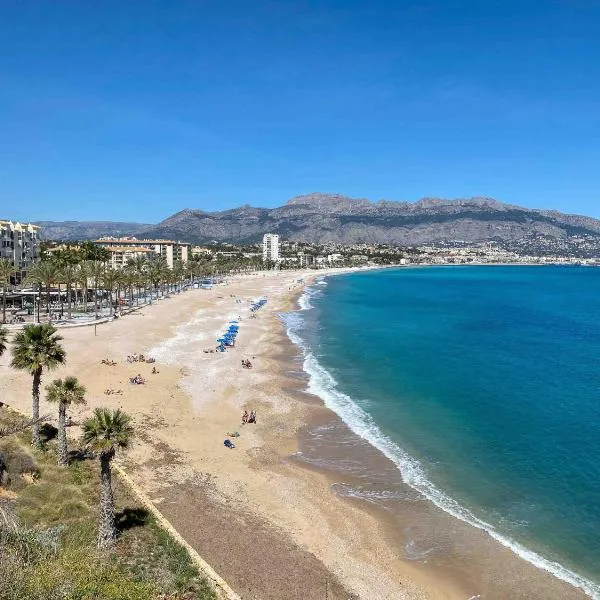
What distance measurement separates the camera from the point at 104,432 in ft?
60.5

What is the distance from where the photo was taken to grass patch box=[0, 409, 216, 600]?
11.3 metres

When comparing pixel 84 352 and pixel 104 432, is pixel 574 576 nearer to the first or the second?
pixel 104 432

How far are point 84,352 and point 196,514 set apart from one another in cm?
3284

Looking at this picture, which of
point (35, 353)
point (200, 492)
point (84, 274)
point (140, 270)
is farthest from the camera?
point (140, 270)

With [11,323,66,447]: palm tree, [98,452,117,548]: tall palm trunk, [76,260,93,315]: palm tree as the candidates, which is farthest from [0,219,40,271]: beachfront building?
[98,452,117,548]: tall palm trunk

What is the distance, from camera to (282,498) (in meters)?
24.9

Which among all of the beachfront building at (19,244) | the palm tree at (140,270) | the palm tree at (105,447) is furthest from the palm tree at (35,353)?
the beachfront building at (19,244)

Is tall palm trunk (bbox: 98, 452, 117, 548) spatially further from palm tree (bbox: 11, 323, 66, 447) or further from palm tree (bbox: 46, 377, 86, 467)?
palm tree (bbox: 11, 323, 66, 447)

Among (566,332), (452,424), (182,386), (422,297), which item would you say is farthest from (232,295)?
(452,424)

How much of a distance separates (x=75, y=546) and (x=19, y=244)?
311 ft

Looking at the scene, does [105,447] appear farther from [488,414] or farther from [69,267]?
[69,267]

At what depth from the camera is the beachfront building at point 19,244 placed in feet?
309

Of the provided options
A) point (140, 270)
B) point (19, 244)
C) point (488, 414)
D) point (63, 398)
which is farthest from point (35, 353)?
point (140, 270)

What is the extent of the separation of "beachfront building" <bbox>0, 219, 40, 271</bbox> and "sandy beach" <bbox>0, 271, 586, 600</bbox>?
2108 inches
